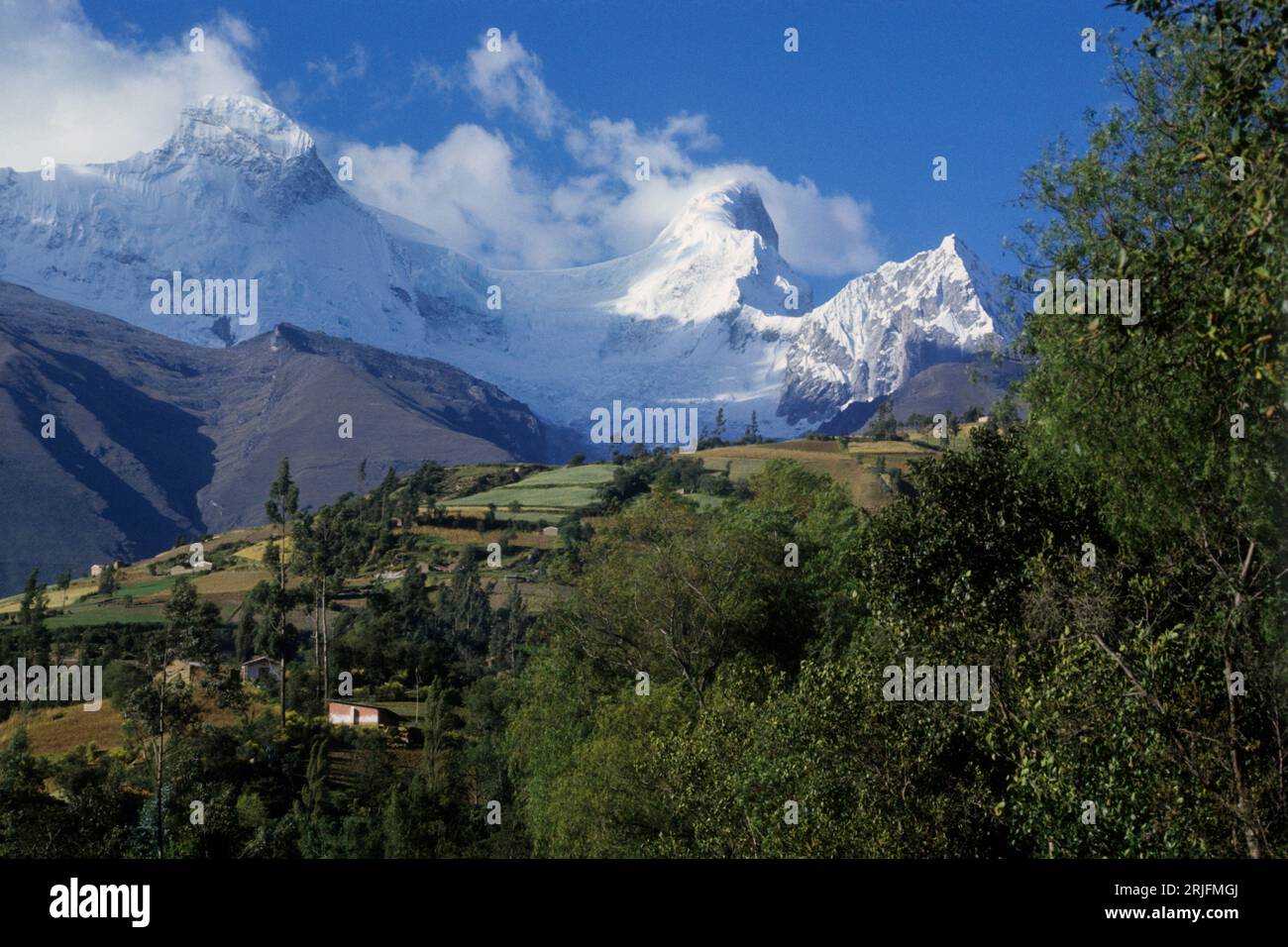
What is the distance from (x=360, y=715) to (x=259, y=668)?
19.3m

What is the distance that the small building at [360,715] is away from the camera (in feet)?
211

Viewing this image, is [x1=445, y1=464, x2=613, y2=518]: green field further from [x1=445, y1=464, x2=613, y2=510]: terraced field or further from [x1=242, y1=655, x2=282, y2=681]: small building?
[x1=242, y1=655, x2=282, y2=681]: small building

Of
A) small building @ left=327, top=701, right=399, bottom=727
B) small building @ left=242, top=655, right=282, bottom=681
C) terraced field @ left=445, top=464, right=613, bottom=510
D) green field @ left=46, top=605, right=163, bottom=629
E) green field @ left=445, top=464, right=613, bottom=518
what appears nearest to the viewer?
small building @ left=327, top=701, right=399, bottom=727

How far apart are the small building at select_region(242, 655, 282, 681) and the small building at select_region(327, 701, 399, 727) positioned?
12591 mm

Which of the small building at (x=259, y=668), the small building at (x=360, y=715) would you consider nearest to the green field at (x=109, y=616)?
the small building at (x=259, y=668)

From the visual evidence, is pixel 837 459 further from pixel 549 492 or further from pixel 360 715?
pixel 360 715

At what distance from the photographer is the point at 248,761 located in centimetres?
5316

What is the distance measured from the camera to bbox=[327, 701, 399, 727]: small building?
64312 mm

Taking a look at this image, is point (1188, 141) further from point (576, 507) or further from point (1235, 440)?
point (576, 507)

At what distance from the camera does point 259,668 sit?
8162 cm

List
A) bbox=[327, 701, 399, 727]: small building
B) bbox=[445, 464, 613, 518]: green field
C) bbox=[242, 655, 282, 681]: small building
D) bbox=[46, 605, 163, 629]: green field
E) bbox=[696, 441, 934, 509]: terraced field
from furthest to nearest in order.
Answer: bbox=[445, 464, 613, 518]: green field < bbox=[46, 605, 163, 629]: green field < bbox=[696, 441, 934, 509]: terraced field < bbox=[242, 655, 282, 681]: small building < bbox=[327, 701, 399, 727]: small building

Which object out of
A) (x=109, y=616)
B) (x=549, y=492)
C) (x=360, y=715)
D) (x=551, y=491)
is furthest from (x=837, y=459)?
(x=109, y=616)

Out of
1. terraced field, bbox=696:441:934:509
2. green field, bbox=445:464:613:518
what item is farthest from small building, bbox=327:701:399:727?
green field, bbox=445:464:613:518
